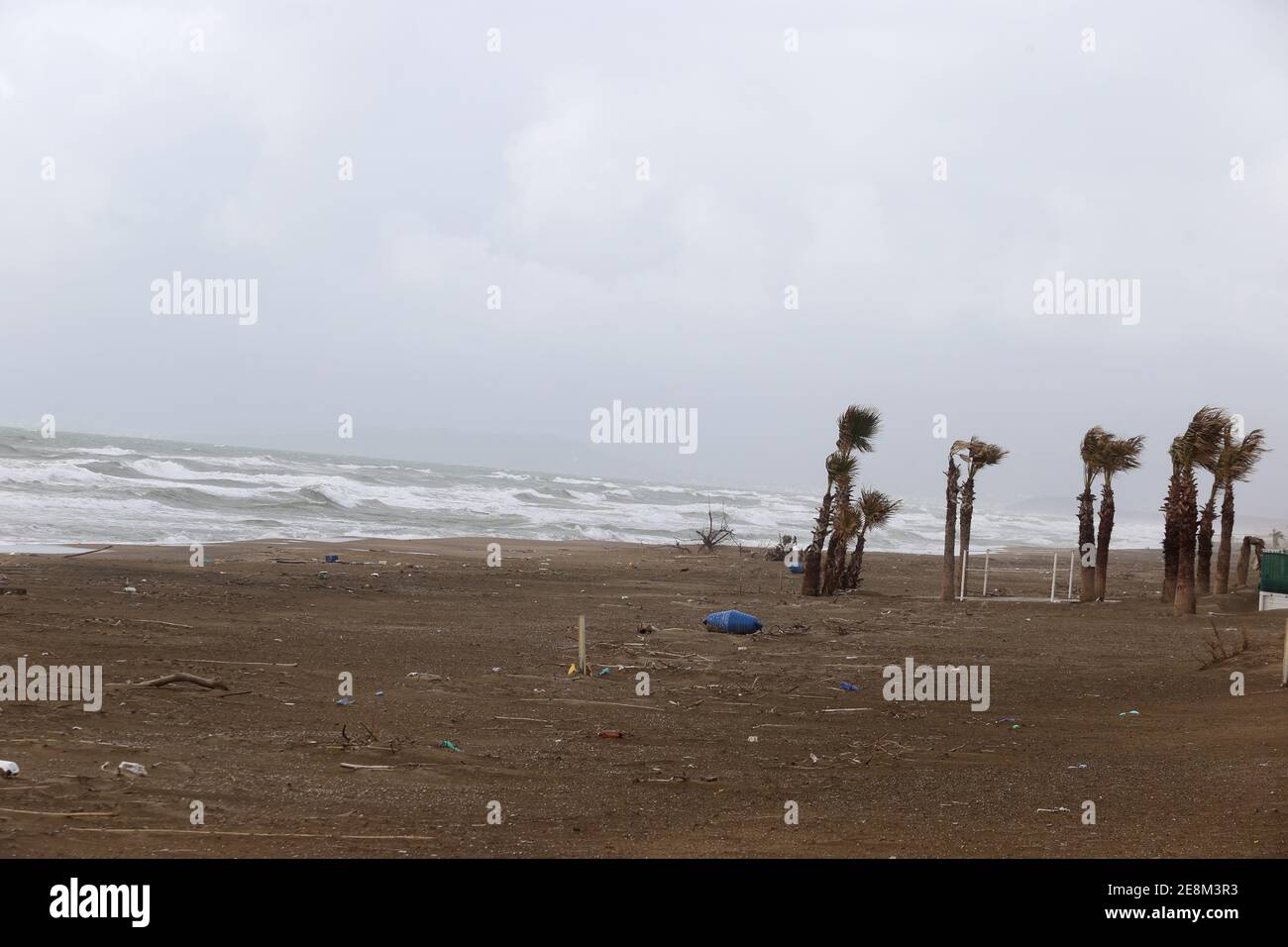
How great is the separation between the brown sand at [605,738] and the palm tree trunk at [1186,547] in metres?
0.78

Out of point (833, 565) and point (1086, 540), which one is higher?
point (1086, 540)

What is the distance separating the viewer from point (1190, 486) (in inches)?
904

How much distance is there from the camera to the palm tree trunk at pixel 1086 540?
2586 centimetres

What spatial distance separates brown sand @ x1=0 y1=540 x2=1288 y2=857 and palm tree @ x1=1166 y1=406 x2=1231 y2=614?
0.95 metres

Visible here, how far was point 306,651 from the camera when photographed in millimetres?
14641

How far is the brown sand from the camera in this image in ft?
23.4

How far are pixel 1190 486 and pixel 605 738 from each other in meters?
17.5

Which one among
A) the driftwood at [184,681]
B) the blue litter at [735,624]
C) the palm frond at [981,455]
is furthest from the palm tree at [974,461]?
the driftwood at [184,681]

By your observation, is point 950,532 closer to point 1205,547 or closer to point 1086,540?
point 1086,540
